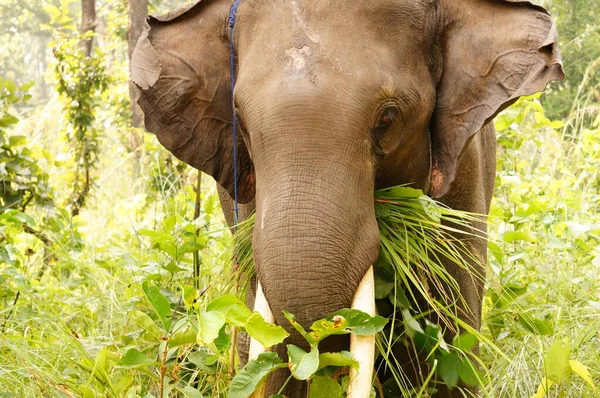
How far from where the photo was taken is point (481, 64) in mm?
3307

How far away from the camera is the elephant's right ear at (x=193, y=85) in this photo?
12.2ft

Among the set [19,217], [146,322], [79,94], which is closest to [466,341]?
[146,322]

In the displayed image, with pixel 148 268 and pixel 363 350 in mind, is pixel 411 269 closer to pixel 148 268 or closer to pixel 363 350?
pixel 363 350

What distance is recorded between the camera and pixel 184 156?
386 centimetres

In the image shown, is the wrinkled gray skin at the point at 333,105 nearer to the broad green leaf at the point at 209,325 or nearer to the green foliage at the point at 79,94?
the broad green leaf at the point at 209,325

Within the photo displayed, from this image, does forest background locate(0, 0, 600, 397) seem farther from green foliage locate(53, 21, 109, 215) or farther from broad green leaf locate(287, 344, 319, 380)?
broad green leaf locate(287, 344, 319, 380)

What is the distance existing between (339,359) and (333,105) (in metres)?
0.72

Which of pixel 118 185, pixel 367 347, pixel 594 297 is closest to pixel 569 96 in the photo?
pixel 118 185

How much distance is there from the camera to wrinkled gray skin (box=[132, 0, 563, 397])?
9.03ft

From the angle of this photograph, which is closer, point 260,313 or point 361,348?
point 361,348

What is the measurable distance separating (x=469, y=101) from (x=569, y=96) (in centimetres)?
892

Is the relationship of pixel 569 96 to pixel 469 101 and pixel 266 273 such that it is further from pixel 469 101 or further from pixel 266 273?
pixel 266 273

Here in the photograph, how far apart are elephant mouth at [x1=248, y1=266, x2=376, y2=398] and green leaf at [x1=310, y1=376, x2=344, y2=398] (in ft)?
0.19

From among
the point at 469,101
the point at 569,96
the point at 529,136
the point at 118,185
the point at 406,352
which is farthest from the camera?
the point at 569,96
